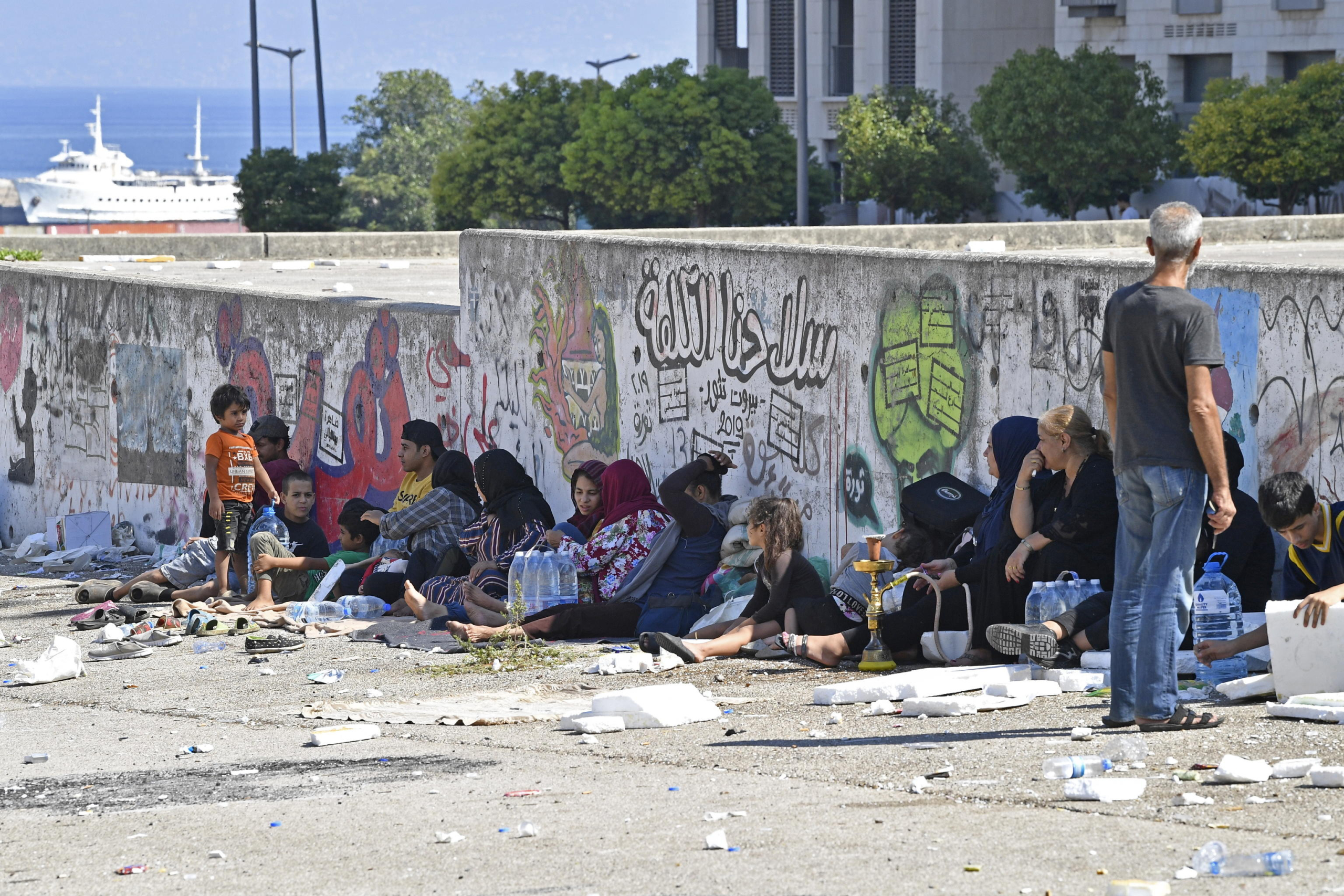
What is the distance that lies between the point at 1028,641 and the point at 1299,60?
153ft

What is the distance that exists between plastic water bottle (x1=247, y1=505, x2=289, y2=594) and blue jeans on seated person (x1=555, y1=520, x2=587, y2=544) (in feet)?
7.18

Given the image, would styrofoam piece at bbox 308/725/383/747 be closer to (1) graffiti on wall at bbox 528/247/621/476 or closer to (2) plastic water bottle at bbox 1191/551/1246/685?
(2) plastic water bottle at bbox 1191/551/1246/685

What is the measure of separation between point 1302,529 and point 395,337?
765cm

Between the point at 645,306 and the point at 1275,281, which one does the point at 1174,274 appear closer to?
the point at 1275,281

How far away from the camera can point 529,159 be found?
1844 inches

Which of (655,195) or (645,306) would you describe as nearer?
(645,306)

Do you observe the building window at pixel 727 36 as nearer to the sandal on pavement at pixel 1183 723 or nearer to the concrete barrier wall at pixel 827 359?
the concrete barrier wall at pixel 827 359

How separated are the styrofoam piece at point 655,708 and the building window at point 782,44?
56.6 metres

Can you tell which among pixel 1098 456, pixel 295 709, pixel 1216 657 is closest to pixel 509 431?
pixel 295 709

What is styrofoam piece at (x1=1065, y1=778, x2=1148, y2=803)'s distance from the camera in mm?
4887

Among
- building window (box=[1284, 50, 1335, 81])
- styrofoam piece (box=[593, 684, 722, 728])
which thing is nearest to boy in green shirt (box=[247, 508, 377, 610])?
styrofoam piece (box=[593, 684, 722, 728])

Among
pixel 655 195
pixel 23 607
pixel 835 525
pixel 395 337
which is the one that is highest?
pixel 655 195

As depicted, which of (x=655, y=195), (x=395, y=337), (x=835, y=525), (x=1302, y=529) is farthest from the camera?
(x=655, y=195)

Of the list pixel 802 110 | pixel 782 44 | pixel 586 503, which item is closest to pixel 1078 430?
pixel 586 503
